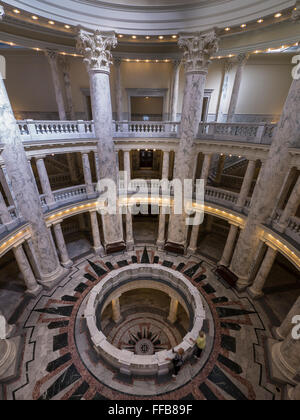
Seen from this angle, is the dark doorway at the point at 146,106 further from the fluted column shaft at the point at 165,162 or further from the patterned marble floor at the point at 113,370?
the patterned marble floor at the point at 113,370

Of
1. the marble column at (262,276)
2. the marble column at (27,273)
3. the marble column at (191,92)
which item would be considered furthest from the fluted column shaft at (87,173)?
the marble column at (262,276)

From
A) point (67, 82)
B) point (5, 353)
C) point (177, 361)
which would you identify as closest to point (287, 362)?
point (177, 361)

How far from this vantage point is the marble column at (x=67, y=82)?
1526 cm

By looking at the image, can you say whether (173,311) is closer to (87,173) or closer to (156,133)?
(87,173)

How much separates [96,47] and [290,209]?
13.3 m

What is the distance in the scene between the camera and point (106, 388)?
25.4 feet

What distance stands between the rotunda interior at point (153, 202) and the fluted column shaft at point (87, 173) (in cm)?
15

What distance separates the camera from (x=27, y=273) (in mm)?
11211

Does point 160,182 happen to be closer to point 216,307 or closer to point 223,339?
point 216,307

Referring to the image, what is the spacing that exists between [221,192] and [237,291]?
6.52 meters

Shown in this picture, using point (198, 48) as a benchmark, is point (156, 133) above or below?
below

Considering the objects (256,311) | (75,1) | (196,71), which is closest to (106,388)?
(256,311)

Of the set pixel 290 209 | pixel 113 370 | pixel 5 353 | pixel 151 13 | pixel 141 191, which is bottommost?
pixel 113 370

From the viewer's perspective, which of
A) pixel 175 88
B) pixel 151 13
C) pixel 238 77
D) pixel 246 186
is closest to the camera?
pixel 151 13
